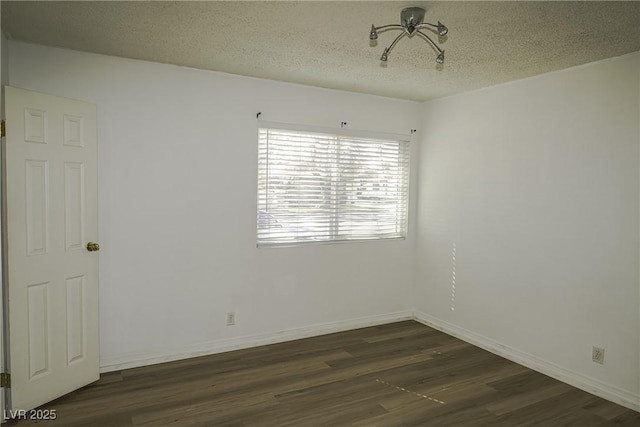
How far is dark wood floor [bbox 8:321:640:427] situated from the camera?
2875 millimetres

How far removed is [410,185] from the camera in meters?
5.00

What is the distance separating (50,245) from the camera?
2.93 metres

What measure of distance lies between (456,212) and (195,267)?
104 inches

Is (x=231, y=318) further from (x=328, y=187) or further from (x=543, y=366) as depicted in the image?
(x=543, y=366)

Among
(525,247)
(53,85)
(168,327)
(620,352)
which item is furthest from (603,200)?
(53,85)

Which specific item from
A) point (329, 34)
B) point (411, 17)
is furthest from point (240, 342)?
point (411, 17)

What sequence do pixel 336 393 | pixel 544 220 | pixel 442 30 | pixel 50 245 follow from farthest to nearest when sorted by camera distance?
pixel 544 220, pixel 336 393, pixel 50 245, pixel 442 30

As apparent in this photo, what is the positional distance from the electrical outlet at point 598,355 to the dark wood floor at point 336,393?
10.5 inches

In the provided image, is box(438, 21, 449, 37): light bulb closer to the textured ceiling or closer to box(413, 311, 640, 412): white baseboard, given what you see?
the textured ceiling

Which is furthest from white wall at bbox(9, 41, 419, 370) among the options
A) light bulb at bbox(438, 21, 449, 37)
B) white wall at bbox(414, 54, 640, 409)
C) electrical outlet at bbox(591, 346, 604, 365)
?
electrical outlet at bbox(591, 346, 604, 365)

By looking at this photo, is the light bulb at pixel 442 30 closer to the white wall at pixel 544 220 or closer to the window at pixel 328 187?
the white wall at pixel 544 220

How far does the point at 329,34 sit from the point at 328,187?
1909mm

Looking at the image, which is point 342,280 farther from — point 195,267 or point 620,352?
point 620,352

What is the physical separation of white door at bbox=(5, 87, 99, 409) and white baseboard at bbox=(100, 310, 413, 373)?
11.2 inches
